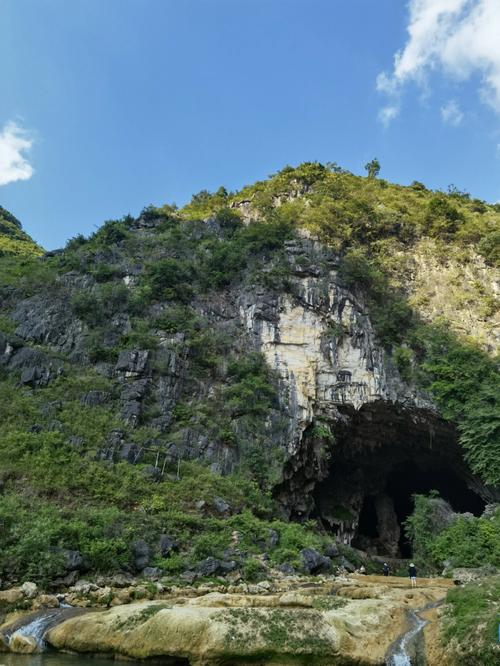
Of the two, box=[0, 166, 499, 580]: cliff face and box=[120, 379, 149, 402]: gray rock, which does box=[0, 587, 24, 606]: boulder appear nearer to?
box=[0, 166, 499, 580]: cliff face

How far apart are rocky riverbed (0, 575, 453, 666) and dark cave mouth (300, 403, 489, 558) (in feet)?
55.0

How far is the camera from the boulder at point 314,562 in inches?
634

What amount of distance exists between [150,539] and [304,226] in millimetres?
23572

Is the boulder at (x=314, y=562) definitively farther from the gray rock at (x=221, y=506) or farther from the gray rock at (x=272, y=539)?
the gray rock at (x=221, y=506)

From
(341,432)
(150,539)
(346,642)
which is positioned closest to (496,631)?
(346,642)

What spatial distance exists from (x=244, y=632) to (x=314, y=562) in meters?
9.29

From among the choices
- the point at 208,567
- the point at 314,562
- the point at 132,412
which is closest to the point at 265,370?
the point at 132,412

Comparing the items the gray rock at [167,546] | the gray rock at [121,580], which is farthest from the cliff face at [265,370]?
the gray rock at [121,580]

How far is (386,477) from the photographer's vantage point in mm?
31219

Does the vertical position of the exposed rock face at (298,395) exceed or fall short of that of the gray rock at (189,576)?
it exceeds it

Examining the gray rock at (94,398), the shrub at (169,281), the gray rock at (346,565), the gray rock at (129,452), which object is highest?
the shrub at (169,281)

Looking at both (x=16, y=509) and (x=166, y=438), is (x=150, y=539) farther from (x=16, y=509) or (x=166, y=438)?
(x=166, y=438)

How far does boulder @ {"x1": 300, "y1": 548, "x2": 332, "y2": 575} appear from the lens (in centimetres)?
1611

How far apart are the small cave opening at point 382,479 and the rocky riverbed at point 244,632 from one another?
14.6 metres
